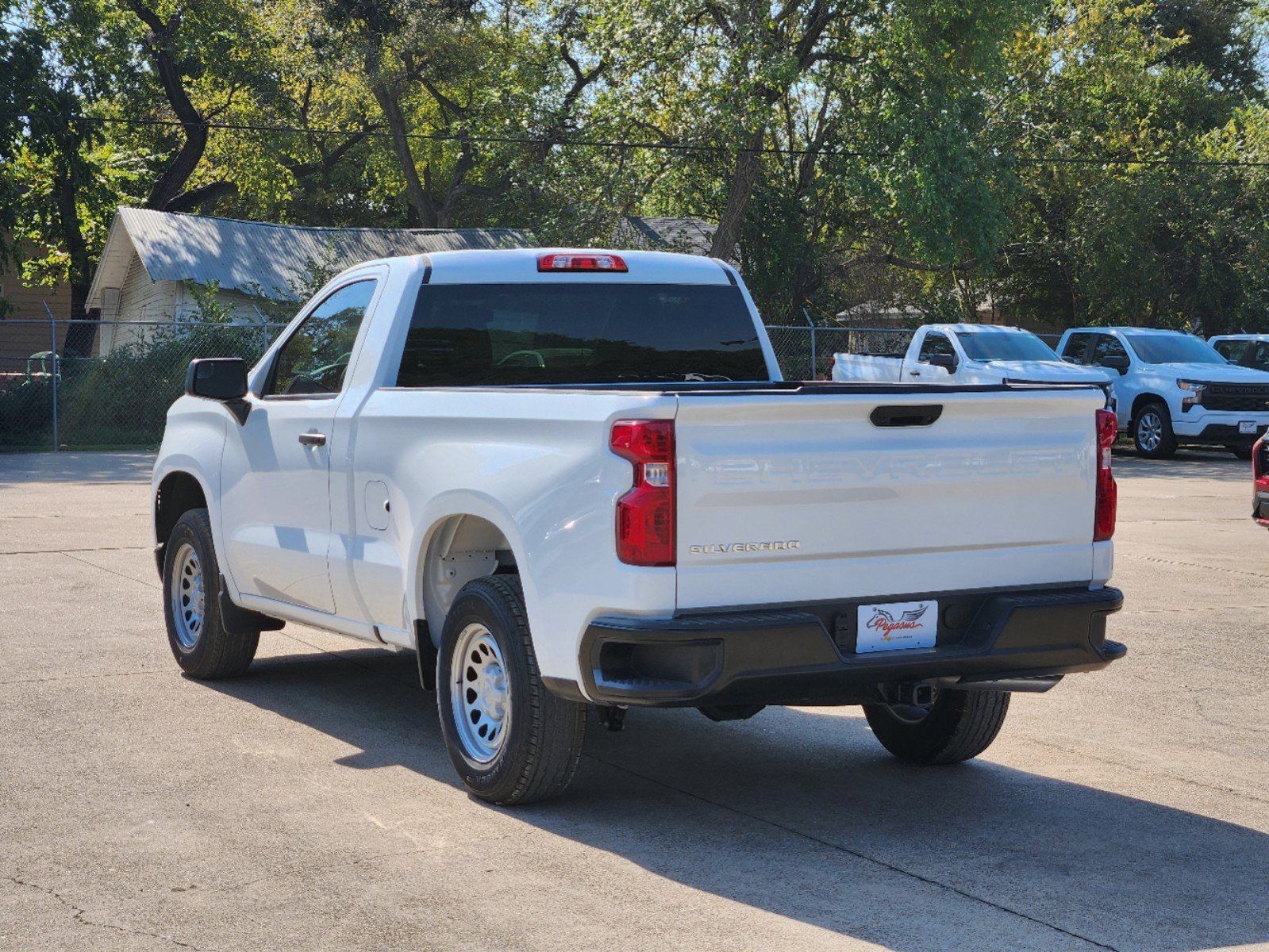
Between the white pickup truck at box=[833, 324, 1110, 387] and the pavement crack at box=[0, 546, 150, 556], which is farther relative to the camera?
the white pickup truck at box=[833, 324, 1110, 387]

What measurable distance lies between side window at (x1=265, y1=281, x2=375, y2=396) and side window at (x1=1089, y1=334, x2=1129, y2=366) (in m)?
20.9

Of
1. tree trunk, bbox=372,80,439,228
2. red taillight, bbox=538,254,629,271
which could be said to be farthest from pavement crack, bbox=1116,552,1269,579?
tree trunk, bbox=372,80,439,228

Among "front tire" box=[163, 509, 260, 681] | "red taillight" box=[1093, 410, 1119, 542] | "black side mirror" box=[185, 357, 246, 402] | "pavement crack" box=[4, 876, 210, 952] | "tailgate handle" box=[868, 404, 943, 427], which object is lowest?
"pavement crack" box=[4, 876, 210, 952]

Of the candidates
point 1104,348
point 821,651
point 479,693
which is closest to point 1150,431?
point 1104,348

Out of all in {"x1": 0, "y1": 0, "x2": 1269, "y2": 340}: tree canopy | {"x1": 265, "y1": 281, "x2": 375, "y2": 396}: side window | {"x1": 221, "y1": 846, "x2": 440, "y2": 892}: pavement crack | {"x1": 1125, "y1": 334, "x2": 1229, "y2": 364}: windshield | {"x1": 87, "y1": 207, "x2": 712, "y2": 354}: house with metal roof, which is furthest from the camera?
{"x1": 87, "y1": 207, "x2": 712, "y2": 354}: house with metal roof

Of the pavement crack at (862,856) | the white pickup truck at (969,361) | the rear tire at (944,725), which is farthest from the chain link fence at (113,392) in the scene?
the pavement crack at (862,856)

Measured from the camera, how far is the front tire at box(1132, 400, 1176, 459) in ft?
82.8

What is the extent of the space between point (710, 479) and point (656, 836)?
1319 mm

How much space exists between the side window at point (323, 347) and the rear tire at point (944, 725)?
280 centimetres

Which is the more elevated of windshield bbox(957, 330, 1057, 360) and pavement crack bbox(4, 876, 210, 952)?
windshield bbox(957, 330, 1057, 360)

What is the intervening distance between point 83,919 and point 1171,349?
2429cm

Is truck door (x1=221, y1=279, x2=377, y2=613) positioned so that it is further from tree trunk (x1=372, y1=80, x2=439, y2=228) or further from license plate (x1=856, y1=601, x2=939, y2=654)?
tree trunk (x1=372, y1=80, x2=439, y2=228)

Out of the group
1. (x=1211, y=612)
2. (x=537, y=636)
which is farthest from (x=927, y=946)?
(x=1211, y=612)

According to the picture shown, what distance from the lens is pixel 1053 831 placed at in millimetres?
5570
